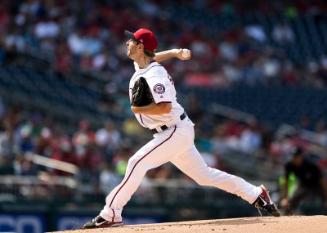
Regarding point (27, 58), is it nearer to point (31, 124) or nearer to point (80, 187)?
point (31, 124)

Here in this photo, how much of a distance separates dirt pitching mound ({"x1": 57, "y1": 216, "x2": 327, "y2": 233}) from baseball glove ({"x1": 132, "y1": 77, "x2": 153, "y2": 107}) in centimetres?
114

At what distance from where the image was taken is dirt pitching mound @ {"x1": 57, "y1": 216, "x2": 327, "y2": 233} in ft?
28.1

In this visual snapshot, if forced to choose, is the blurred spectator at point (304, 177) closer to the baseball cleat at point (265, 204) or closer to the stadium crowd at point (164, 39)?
the baseball cleat at point (265, 204)

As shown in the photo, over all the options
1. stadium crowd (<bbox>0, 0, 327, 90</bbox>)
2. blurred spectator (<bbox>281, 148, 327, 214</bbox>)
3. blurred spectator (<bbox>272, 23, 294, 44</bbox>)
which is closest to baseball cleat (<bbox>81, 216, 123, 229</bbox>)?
blurred spectator (<bbox>281, 148, 327, 214</bbox>)

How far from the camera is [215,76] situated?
874 inches

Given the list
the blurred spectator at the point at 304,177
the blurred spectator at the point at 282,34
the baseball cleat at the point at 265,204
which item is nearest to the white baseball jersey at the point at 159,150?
the baseball cleat at the point at 265,204

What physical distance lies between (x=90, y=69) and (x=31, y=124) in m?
3.42

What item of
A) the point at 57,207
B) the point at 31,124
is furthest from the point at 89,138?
the point at 57,207

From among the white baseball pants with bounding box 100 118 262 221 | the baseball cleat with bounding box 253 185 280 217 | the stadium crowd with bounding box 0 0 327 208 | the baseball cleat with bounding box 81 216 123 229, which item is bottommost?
the baseball cleat with bounding box 81 216 123 229

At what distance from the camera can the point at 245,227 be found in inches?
344

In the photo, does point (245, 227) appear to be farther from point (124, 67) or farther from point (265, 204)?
point (124, 67)

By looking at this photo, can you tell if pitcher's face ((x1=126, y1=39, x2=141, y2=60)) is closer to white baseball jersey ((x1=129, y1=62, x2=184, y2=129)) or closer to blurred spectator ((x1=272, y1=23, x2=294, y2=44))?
white baseball jersey ((x1=129, y1=62, x2=184, y2=129))

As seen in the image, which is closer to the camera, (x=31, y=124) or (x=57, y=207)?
(x=57, y=207)

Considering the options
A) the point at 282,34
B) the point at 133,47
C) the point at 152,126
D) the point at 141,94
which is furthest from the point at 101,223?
the point at 282,34
